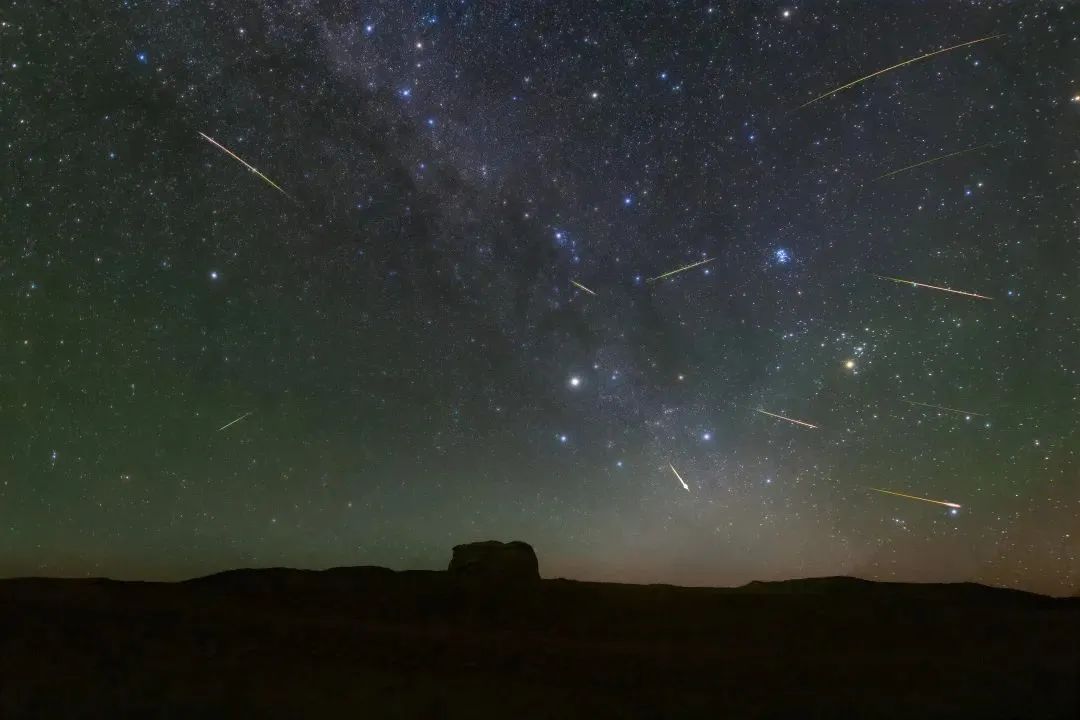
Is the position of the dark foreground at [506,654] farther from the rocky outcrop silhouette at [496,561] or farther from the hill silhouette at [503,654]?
the rocky outcrop silhouette at [496,561]

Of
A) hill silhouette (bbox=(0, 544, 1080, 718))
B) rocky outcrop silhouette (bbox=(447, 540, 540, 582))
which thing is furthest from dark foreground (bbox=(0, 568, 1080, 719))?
rocky outcrop silhouette (bbox=(447, 540, 540, 582))

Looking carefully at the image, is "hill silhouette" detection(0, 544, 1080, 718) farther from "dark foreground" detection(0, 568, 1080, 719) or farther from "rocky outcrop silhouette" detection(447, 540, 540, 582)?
"rocky outcrop silhouette" detection(447, 540, 540, 582)

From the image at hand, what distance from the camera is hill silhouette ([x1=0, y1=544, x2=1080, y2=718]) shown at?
7.12m

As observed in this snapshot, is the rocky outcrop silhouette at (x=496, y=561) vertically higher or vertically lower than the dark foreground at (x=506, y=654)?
higher

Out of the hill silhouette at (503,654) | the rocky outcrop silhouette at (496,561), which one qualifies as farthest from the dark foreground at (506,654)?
the rocky outcrop silhouette at (496,561)

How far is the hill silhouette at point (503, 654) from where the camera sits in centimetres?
712

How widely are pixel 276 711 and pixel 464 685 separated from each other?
2.12 metres

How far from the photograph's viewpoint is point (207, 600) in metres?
11.6

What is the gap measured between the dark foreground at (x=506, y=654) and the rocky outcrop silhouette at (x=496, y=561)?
1706 mm

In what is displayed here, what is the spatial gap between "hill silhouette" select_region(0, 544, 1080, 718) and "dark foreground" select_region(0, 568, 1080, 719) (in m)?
0.03

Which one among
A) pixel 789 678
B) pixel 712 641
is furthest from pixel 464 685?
pixel 712 641

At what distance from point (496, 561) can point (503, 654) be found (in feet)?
23.6

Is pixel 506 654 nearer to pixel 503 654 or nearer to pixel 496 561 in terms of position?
pixel 503 654

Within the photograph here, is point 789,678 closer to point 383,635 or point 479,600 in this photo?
point 383,635
